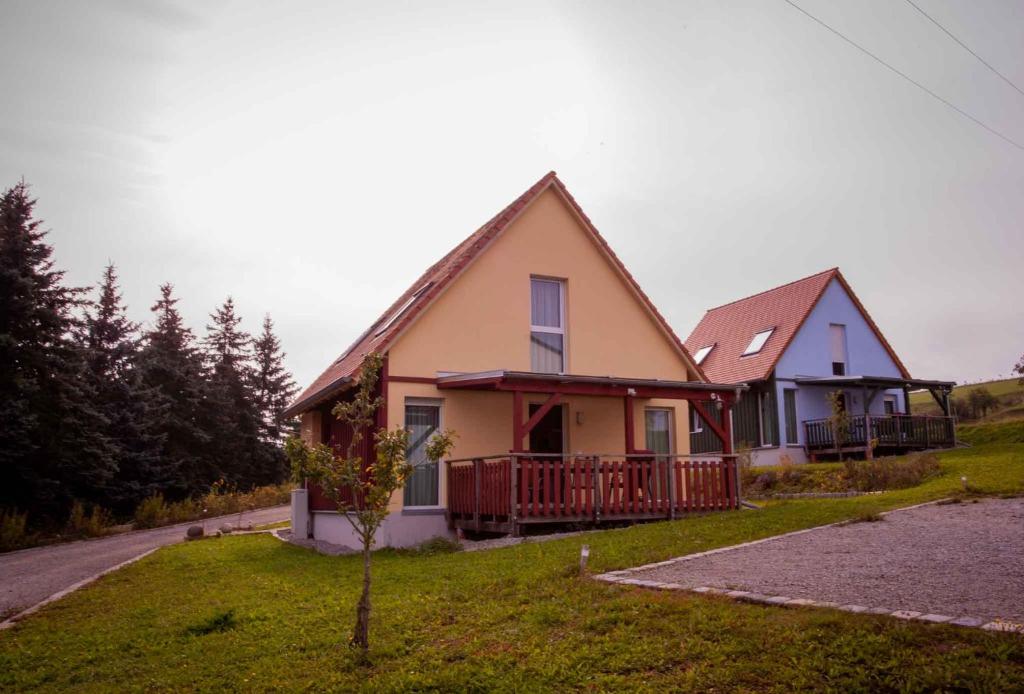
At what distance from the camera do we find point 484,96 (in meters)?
12.4

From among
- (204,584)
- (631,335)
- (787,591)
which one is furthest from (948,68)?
(204,584)

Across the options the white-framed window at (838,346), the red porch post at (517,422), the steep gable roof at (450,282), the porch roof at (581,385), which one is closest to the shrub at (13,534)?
the steep gable roof at (450,282)

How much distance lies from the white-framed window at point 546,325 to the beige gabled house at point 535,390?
1.2 inches

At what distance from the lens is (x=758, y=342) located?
3114cm

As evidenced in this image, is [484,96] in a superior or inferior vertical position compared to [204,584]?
superior

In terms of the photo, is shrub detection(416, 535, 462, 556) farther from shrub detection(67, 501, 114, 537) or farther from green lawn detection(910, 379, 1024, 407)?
green lawn detection(910, 379, 1024, 407)

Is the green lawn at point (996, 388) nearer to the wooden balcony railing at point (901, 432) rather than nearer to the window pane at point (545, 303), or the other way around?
the wooden balcony railing at point (901, 432)

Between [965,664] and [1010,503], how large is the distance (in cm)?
941

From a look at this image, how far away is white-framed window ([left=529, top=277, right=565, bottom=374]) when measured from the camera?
1716 centimetres

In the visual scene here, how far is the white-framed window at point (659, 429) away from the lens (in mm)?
18047

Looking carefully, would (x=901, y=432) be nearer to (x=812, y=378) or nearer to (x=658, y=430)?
(x=812, y=378)

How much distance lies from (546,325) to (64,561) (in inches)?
436

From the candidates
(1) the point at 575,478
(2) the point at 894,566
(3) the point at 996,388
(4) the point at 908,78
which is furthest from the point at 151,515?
(3) the point at 996,388

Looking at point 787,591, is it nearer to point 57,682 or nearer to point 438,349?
point 57,682
